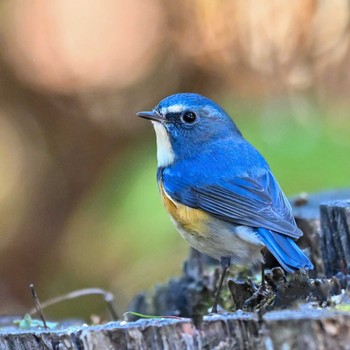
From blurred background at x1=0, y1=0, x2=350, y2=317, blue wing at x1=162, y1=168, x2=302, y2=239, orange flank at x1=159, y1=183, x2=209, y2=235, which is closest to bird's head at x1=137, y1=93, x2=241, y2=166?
blue wing at x1=162, y1=168, x2=302, y2=239

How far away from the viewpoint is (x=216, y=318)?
2.52 metres

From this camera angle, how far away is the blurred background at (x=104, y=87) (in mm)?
7715

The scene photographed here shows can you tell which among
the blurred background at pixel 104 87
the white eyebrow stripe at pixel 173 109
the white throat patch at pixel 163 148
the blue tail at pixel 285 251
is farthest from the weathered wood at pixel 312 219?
the blurred background at pixel 104 87

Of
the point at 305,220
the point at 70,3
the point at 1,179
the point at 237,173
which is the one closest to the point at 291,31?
the point at 70,3

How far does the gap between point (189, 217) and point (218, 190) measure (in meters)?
0.19

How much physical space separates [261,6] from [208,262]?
13.8ft

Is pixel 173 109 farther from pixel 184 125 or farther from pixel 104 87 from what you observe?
pixel 104 87

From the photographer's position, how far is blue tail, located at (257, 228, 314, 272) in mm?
3215

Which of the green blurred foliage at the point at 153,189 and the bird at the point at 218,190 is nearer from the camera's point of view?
the bird at the point at 218,190

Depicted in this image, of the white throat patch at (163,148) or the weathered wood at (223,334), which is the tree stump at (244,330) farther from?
the white throat patch at (163,148)

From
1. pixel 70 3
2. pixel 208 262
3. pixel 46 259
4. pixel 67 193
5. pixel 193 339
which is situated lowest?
pixel 193 339

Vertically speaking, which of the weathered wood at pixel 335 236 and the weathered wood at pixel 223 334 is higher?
the weathered wood at pixel 335 236

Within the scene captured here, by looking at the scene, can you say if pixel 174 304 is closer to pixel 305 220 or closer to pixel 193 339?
pixel 305 220

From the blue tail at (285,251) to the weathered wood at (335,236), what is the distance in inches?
16.3
